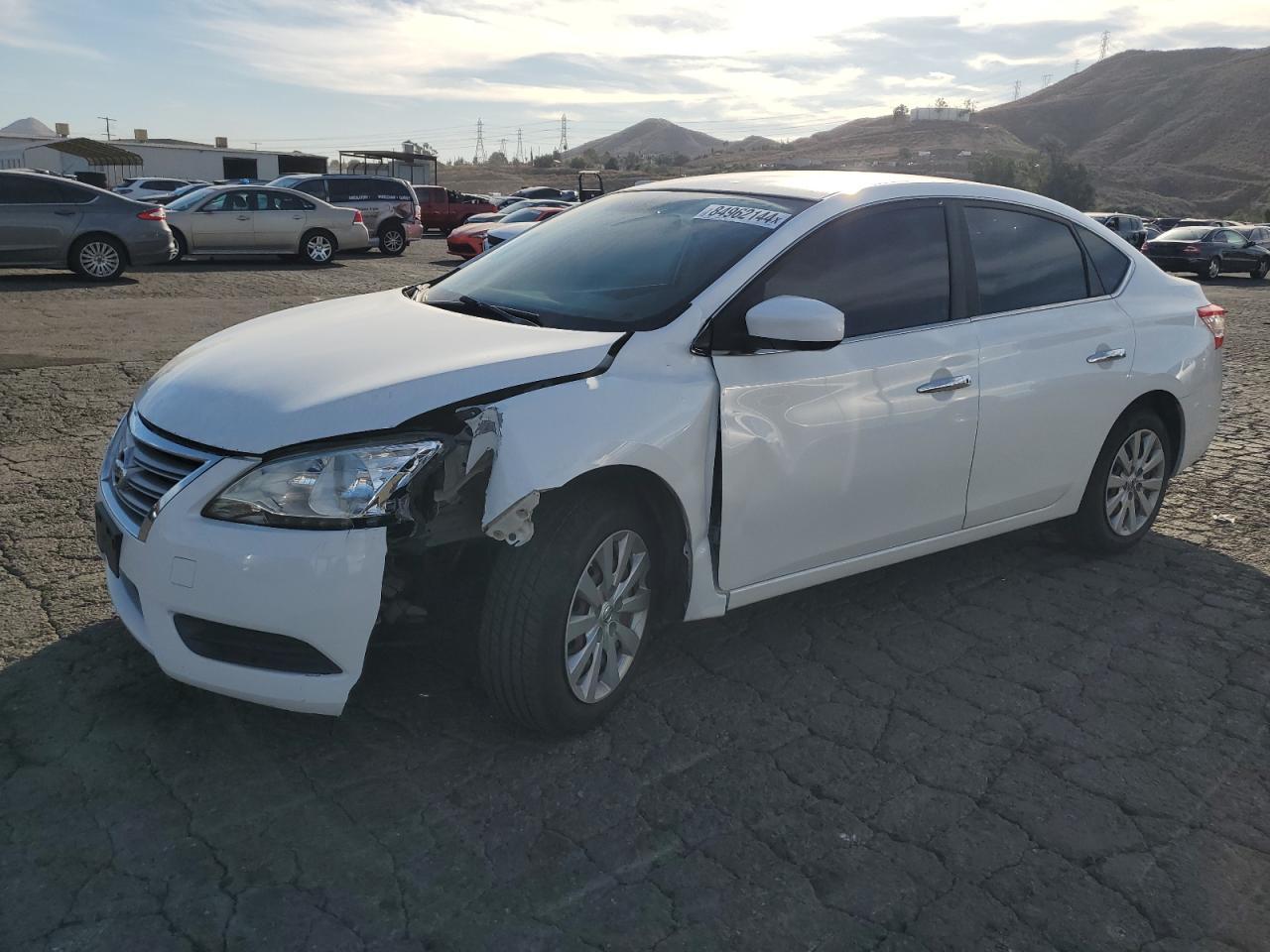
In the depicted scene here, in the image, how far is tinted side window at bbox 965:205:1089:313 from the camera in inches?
172

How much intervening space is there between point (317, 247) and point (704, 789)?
18.3m

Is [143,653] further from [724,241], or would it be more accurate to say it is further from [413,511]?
[724,241]

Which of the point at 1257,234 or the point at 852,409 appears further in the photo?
the point at 1257,234

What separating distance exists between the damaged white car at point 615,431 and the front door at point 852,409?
0.01 meters

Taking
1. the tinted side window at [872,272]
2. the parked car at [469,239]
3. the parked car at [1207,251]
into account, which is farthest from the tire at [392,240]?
the tinted side window at [872,272]

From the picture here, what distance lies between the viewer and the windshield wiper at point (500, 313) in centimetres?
367

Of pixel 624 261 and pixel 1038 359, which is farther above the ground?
pixel 624 261

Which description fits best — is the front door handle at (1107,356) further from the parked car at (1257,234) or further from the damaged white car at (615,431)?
the parked car at (1257,234)

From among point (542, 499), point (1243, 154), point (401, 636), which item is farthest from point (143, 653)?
point (1243, 154)

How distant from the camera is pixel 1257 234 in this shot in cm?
2859

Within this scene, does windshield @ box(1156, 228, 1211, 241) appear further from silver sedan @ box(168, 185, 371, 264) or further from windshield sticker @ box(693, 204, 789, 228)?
windshield sticker @ box(693, 204, 789, 228)

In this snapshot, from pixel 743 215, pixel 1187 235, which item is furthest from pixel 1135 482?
pixel 1187 235

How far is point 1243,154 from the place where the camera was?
84000mm

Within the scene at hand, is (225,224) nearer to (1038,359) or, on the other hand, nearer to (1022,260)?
(1022,260)
